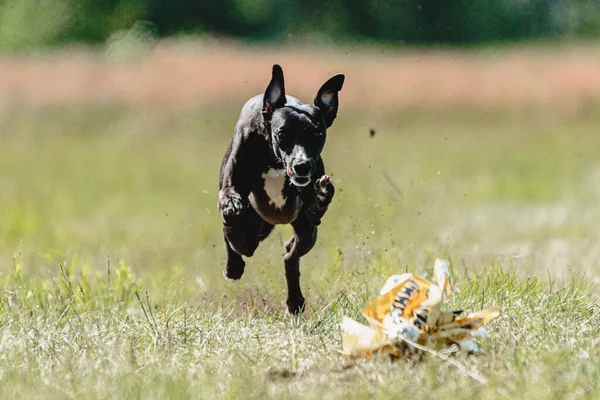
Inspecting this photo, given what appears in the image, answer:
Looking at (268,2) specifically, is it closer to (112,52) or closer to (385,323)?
(112,52)

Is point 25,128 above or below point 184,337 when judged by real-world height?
below

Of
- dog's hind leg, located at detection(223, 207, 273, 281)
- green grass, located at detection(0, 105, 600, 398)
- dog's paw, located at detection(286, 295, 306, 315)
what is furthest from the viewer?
dog's paw, located at detection(286, 295, 306, 315)

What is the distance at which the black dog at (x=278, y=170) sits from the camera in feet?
16.4

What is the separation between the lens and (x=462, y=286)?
6.50 metres

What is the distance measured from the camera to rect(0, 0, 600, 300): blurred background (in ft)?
32.7

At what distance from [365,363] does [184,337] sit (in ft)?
3.12

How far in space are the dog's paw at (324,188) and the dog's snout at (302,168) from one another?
0.58 feet

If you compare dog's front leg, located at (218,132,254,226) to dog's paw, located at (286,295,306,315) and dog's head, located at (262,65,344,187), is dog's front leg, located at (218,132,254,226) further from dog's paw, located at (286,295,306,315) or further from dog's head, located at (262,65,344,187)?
dog's paw, located at (286,295,306,315)

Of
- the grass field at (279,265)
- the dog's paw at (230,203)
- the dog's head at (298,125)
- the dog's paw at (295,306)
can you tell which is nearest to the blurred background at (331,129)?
the grass field at (279,265)

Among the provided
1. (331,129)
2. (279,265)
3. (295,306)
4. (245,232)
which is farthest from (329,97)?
(331,129)

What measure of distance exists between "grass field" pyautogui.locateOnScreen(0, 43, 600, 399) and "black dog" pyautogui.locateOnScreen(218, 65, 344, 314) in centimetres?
43

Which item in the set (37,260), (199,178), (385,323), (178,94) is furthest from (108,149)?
(385,323)

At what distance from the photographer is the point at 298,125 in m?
4.98

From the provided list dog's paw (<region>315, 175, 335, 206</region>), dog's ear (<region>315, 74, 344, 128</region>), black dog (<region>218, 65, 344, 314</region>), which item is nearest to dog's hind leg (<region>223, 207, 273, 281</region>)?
black dog (<region>218, 65, 344, 314</region>)
